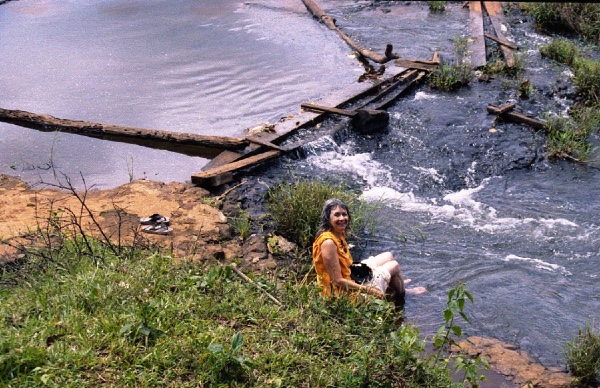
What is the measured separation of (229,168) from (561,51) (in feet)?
20.7

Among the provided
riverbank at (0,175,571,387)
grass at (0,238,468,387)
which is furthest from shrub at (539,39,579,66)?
grass at (0,238,468,387)

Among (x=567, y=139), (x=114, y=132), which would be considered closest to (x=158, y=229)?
(x=114, y=132)

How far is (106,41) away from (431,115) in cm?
584

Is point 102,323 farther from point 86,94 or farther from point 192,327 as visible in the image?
point 86,94

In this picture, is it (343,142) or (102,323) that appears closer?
(102,323)

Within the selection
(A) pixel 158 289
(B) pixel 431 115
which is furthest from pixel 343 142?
(A) pixel 158 289

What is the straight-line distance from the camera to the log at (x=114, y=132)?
857cm

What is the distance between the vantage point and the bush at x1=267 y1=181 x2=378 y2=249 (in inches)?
272

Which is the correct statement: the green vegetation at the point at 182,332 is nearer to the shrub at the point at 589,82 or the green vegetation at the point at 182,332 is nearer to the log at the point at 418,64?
the shrub at the point at 589,82

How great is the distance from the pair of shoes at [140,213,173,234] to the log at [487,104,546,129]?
4964 mm

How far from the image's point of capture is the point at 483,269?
22.4ft

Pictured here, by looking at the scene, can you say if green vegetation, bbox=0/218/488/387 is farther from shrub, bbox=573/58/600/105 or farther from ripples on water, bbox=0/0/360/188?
Answer: shrub, bbox=573/58/600/105

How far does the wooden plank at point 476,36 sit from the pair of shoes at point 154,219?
6155 millimetres

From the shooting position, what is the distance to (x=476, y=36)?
1236 centimetres
